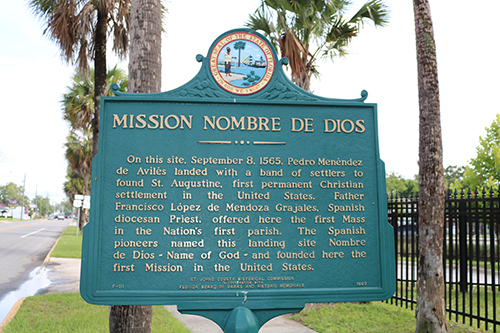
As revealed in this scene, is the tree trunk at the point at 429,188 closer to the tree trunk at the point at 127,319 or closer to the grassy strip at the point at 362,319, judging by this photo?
the grassy strip at the point at 362,319

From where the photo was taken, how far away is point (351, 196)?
→ 10.2 ft

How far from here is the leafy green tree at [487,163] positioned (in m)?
15.1

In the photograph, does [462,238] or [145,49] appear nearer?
[145,49]

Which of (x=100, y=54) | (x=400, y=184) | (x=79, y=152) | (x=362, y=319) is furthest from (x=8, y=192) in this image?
(x=362, y=319)

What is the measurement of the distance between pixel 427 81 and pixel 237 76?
3.64m

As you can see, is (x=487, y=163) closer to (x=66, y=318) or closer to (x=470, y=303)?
(x=470, y=303)

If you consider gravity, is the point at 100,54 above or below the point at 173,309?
above

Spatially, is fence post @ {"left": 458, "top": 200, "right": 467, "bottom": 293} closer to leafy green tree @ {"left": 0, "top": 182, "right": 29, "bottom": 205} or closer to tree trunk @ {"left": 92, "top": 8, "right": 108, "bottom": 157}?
tree trunk @ {"left": 92, "top": 8, "right": 108, "bottom": 157}

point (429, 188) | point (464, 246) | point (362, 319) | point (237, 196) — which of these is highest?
point (429, 188)

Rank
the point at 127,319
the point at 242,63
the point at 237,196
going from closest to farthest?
the point at 237,196 → the point at 242,63 → the point at 127,319

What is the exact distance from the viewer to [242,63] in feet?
10.2

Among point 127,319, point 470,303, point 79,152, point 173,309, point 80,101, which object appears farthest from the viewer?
point 79,152

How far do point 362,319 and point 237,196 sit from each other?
4972 mm

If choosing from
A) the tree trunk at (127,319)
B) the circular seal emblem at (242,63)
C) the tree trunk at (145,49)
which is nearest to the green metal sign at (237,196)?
the circular seal emblem at (242,63)
